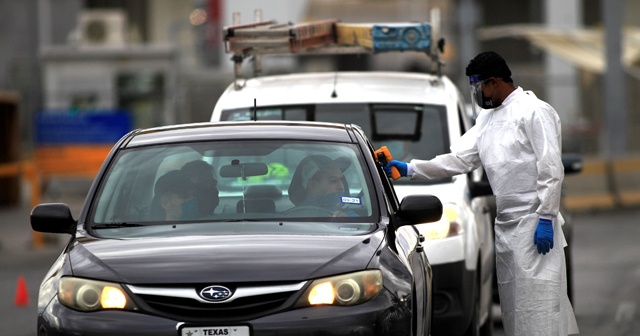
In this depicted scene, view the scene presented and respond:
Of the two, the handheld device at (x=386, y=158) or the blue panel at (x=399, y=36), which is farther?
the blue panel at (x=399, y=36)

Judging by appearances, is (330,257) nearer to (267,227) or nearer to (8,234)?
(267,227)

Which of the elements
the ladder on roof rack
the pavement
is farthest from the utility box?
the ladder on roof rack

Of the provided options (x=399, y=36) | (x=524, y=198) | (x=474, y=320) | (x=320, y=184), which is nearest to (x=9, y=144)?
(x=399, y=36)

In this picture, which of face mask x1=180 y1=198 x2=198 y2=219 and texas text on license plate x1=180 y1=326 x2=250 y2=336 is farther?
face mask x1=180 y1=198 x2=198 y2=219

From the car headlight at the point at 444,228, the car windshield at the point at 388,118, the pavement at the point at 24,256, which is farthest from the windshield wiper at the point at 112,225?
the pavement at the point at 24,256

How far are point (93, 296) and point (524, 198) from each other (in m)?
2.84

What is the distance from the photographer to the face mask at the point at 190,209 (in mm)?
7324

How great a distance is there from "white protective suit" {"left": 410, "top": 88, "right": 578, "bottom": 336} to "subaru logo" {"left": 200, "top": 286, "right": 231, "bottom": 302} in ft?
7.85

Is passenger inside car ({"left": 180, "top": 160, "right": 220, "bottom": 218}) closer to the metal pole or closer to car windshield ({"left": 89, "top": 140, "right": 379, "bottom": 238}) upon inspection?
car windshield ({"left": 89, "top": 140, "right": 379, "bottom": 238})

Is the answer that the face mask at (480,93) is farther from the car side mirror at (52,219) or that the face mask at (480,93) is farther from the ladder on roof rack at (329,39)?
the ladder on roof rack at (329,39)

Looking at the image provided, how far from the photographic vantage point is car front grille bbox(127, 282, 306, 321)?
20.5 ft

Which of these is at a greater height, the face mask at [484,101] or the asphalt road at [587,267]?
the face mask at [484,101]

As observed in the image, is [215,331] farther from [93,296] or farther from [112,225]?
[112,225]

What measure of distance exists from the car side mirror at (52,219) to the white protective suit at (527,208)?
7.79ft
